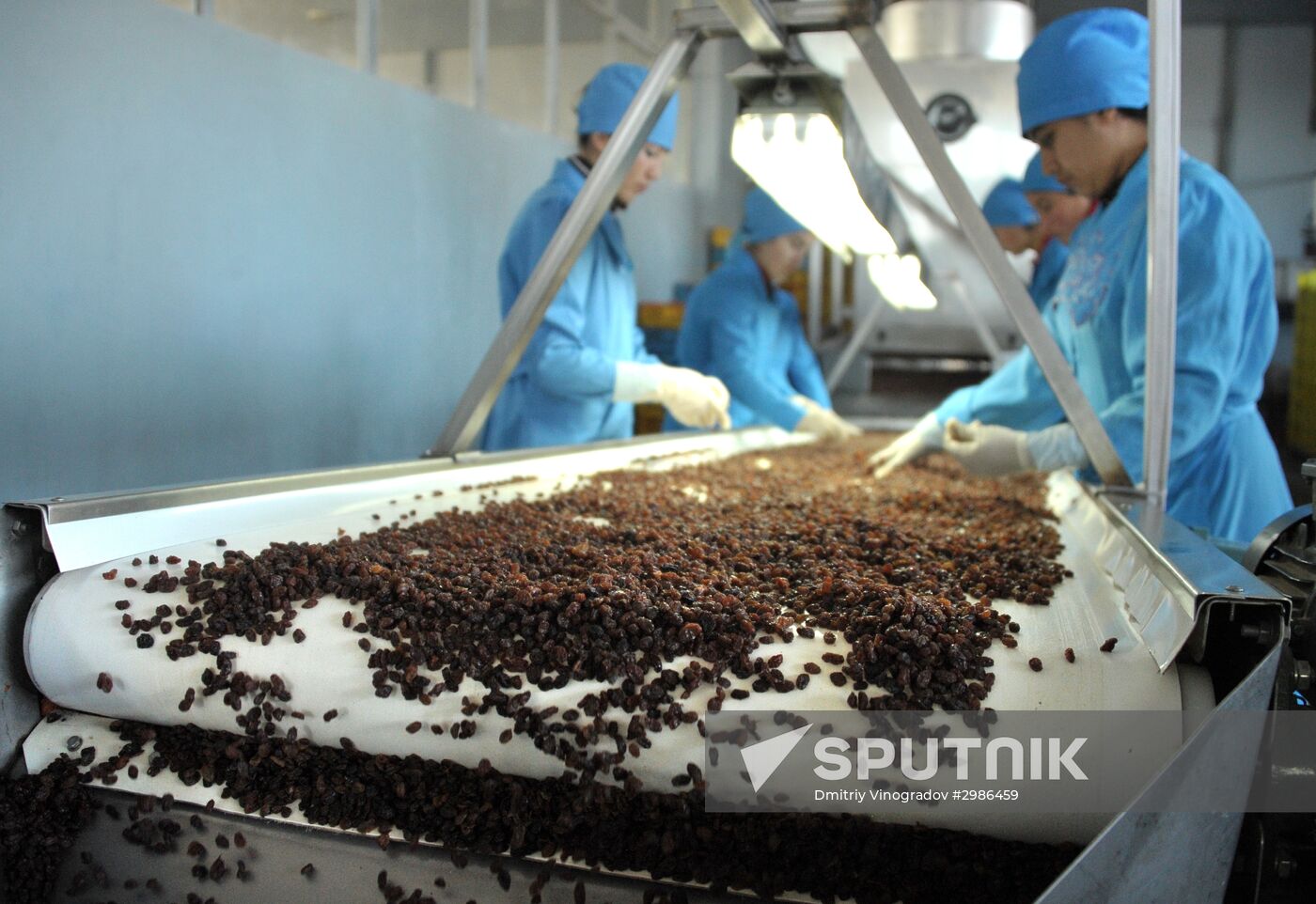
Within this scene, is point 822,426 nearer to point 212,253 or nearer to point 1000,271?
point 1000,271

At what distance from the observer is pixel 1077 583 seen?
1296mm

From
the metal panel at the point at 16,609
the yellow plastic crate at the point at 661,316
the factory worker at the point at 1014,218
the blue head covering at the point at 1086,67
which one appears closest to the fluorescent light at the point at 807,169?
the blue head covering at the point at 1086,67

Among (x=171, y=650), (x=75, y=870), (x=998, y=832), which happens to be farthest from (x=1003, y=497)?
(x=75, y=870)

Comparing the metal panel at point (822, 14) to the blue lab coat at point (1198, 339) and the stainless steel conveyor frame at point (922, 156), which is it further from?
the blue lab coat at point (1198, 339)

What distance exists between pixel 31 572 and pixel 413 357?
318cm

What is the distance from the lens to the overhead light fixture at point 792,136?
1918mm

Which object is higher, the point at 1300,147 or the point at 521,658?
the point at 1300,147

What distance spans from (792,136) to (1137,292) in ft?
2.81

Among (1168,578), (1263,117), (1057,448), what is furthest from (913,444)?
(1263,117)

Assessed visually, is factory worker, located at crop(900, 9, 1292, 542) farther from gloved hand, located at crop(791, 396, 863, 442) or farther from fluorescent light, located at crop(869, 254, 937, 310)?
gloved hand, located at crop(791, 396, 863, 442)

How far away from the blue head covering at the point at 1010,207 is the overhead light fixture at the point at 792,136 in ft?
5.99

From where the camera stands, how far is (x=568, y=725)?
3.16 ft

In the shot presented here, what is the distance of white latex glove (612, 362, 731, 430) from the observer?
299 centimetres

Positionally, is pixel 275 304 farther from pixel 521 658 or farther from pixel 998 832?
pixel 998 832
